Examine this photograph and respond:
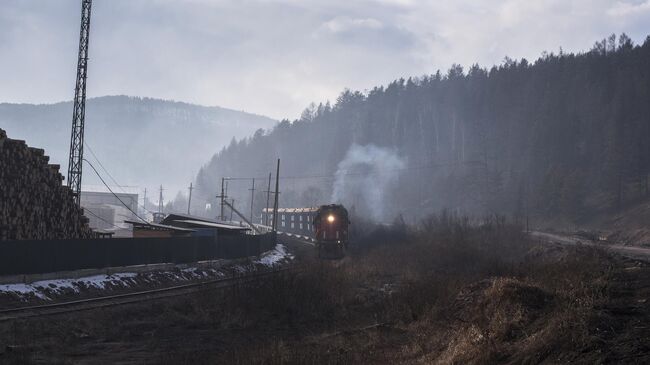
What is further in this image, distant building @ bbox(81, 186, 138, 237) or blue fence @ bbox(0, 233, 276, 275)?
distant building @ bbox(81, 186, 138, 237)

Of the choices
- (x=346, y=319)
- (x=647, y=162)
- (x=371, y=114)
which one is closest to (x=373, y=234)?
(x=346, y=319)

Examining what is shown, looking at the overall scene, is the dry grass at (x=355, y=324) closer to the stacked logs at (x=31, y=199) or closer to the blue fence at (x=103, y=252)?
the blue fence at (x=103, y=252)

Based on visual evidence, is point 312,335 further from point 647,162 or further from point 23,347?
point 647,162

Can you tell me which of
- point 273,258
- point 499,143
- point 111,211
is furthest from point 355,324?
point 499,143

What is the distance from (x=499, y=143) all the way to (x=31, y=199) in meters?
88.6

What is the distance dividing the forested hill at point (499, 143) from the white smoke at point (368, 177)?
0.89ft

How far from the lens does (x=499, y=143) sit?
345 ft

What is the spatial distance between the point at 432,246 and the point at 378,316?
20353 millimetres

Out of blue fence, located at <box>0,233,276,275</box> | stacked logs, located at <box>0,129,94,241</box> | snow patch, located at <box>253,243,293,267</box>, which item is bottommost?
snow patch, located at <box>253,243,293,267</box>

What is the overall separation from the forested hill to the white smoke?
27cm

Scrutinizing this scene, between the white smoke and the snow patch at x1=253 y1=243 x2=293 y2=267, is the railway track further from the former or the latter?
the white smoke

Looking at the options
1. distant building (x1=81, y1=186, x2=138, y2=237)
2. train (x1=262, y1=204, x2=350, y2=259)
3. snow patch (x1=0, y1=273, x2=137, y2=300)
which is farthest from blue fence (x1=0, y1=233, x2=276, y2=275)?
distant building (x1=81, y1=186, x2=138, y2=237)

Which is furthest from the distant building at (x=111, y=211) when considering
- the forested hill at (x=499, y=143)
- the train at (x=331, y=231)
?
the forested hill at (x=499, y=143)

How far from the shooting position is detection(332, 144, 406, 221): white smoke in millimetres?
100125
